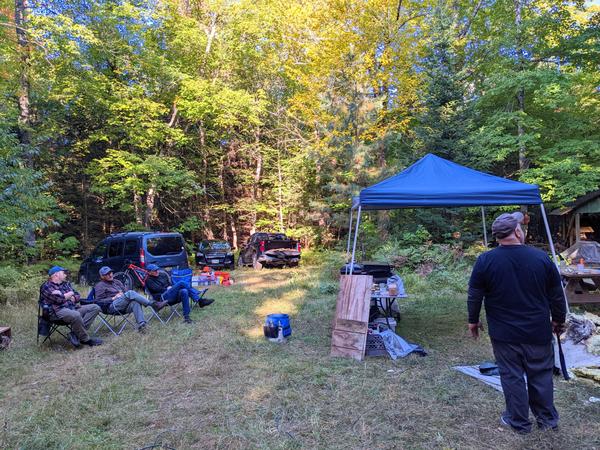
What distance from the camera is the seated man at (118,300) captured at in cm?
587

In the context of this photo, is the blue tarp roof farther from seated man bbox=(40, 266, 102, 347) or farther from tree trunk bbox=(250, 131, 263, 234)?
tree trunk bbox=(250, 131, 263, 234)

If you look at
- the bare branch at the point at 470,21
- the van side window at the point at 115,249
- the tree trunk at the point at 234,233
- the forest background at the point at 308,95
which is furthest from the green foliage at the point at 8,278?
the bare branch at the point at 470,21

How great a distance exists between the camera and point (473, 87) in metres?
16.5

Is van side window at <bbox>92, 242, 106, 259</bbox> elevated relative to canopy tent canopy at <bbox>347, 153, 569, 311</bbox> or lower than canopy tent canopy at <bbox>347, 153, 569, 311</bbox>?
lower

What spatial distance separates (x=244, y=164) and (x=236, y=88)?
426 cm

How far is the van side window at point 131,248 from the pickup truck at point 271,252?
4681 mm

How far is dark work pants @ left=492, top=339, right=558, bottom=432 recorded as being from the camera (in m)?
2.82

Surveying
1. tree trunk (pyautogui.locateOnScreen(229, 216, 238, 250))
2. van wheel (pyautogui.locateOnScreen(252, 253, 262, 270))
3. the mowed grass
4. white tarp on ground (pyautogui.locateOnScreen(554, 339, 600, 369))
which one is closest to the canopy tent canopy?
white tarp on ground (pyautogui.locateOnScreen(554, 339, 600, 369))

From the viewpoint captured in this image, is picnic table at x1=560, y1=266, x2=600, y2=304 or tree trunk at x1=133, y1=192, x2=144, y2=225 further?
tree trunk at x1=133, y1=192, x2=144, y2=225

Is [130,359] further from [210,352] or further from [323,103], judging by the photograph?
[323,103]

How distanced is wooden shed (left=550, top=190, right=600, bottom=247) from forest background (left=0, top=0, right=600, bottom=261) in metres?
1.60

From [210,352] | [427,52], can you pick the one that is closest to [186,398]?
[210,352]

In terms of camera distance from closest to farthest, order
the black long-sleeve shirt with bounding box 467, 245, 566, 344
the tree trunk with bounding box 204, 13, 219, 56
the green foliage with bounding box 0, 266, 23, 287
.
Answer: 1. the black long-sleeve shirt with bounding box 467, 245, 566, 344
2. the green foliage with bounding box 0, 266, 23, 287
3. the tree trunk with bounding box 204, 13, 219, 56

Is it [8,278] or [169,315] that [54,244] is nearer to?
[8,278]
